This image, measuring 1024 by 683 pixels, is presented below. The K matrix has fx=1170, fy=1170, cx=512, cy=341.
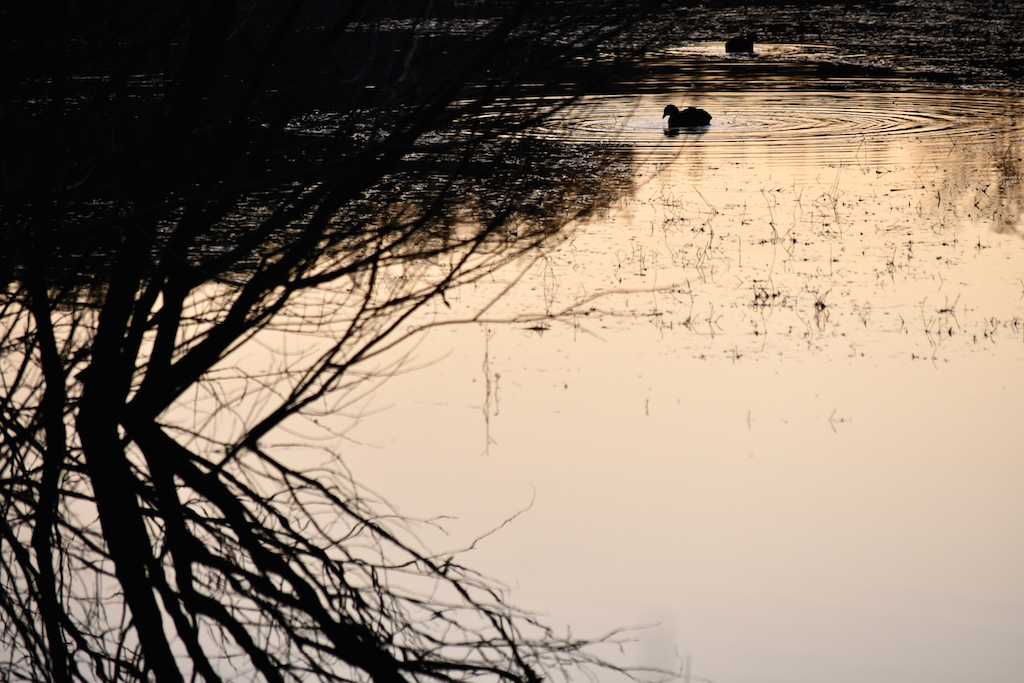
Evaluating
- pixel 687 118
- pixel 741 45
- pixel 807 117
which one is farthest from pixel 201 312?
pixel 741 45

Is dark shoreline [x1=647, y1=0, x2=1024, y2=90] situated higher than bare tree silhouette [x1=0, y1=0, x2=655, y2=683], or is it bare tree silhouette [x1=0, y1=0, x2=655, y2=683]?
dark shoreline [x1=647, y1=0, x2=1024, y2=90]

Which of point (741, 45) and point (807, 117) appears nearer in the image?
point (807, 117)

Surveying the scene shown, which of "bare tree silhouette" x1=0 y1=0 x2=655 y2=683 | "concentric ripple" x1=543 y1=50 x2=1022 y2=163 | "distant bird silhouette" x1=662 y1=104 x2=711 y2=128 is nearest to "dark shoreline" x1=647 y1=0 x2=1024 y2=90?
"distant bird silhouette" x1=662 y1=104 x2=711 y2=128

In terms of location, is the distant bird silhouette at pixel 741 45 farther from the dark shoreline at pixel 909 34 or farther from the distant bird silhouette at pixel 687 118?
the distant bird silhouette at pixel 687 118

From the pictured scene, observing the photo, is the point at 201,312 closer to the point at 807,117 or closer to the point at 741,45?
the point at 807,117

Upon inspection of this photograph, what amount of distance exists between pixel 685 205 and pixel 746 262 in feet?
8.03

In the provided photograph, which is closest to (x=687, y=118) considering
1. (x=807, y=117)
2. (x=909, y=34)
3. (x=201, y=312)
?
(x=807, y=117)

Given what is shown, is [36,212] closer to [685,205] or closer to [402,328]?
[402,328]

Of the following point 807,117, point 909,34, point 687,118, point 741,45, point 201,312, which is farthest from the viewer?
point 909,34

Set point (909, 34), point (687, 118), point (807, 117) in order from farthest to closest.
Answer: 1. point (909, 34)
2. point (807, 117)
3. point (687, 118)

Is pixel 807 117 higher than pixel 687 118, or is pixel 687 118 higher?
pixel 687 118

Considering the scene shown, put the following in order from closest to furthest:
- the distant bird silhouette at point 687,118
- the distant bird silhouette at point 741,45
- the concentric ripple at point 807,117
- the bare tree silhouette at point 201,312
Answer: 1. the bare tree silhouette at point 201,312
2. the concentric ripple at point 807,117
3. the distant bird silhouette at point 687,118
4. the distant bird silhouette at point 741,45

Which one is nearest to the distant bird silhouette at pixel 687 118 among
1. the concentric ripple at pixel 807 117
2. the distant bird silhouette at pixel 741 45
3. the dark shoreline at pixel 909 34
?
the concentric ripple at pixel 807 117

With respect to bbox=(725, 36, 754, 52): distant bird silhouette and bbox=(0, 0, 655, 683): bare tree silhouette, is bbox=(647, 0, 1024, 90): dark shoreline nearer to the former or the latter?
bbox=(725, 36, 754, 52): distant bird silhouette
